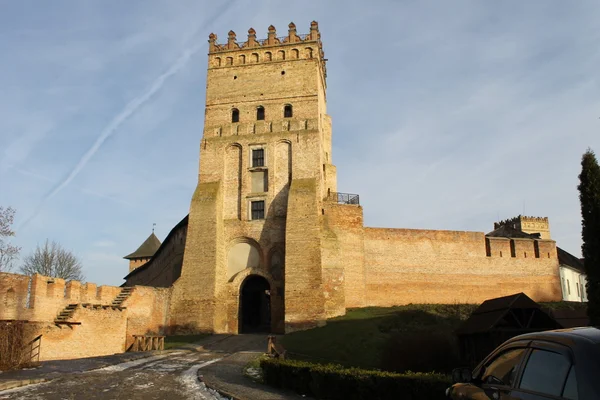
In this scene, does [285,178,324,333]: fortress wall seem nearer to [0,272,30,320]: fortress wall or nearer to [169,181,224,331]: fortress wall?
[169,181,224,331]: fortress wall

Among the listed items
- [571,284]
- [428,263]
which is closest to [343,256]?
[428,263]

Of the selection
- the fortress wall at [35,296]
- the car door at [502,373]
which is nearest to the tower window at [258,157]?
the fortress wall at [35,296]

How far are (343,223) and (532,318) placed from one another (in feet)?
47.8

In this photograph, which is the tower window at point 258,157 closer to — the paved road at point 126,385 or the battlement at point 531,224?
the paved road at point 126,385

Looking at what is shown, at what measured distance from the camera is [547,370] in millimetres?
3920

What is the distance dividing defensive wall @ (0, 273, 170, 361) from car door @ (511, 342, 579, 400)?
53.7 feet

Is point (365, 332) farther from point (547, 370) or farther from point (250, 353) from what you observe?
point (547, 370)

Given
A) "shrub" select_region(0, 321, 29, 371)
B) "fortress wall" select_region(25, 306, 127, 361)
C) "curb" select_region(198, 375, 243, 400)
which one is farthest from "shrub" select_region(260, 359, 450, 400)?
"fortress wall" select_region(25, 306, 127, 361)

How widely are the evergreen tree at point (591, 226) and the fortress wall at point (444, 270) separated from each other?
1624 centimetres

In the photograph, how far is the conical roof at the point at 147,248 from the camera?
204ft

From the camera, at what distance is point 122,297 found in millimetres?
26188

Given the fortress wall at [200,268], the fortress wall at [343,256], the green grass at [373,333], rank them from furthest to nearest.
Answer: the fortress wall at [343,256]
the fortress wall at [200,268]
the green grass at [373,333]

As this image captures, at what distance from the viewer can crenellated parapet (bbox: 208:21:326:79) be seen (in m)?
33.3

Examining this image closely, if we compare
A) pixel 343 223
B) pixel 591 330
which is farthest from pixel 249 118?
pixel 591 330
